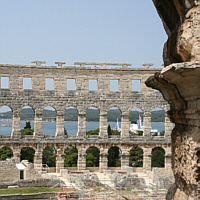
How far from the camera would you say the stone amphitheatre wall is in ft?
97.5

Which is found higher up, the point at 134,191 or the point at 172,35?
the point at 172,35

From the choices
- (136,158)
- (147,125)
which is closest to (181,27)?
(147,125)

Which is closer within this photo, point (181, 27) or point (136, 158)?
point (181, 27)

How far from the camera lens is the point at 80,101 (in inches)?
1203

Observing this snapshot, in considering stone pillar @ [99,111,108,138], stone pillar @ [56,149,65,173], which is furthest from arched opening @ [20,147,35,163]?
stone pillar @ [99,111,108,138]

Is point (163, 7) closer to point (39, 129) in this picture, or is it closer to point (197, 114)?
point (197, 114)

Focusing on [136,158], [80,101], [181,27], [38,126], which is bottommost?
[136,158]

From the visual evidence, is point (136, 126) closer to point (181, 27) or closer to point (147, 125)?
point (147, 125)

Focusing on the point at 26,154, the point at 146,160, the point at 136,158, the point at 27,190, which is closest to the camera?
the point at 27,190

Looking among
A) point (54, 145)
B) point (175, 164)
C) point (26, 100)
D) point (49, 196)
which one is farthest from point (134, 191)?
point (175, 164)

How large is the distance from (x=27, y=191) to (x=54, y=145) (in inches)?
329

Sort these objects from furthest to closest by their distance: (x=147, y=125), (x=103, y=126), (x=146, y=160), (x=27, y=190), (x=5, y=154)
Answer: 1. (x=5, y=154)
2. (x=147, y=125)
3. (x=146, y=160)
4. (x=103, y=126)
5. (x=27, y=190)

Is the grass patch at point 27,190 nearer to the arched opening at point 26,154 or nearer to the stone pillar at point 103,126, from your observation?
the stone pillar at point 103,126

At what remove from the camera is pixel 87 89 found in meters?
30.7
